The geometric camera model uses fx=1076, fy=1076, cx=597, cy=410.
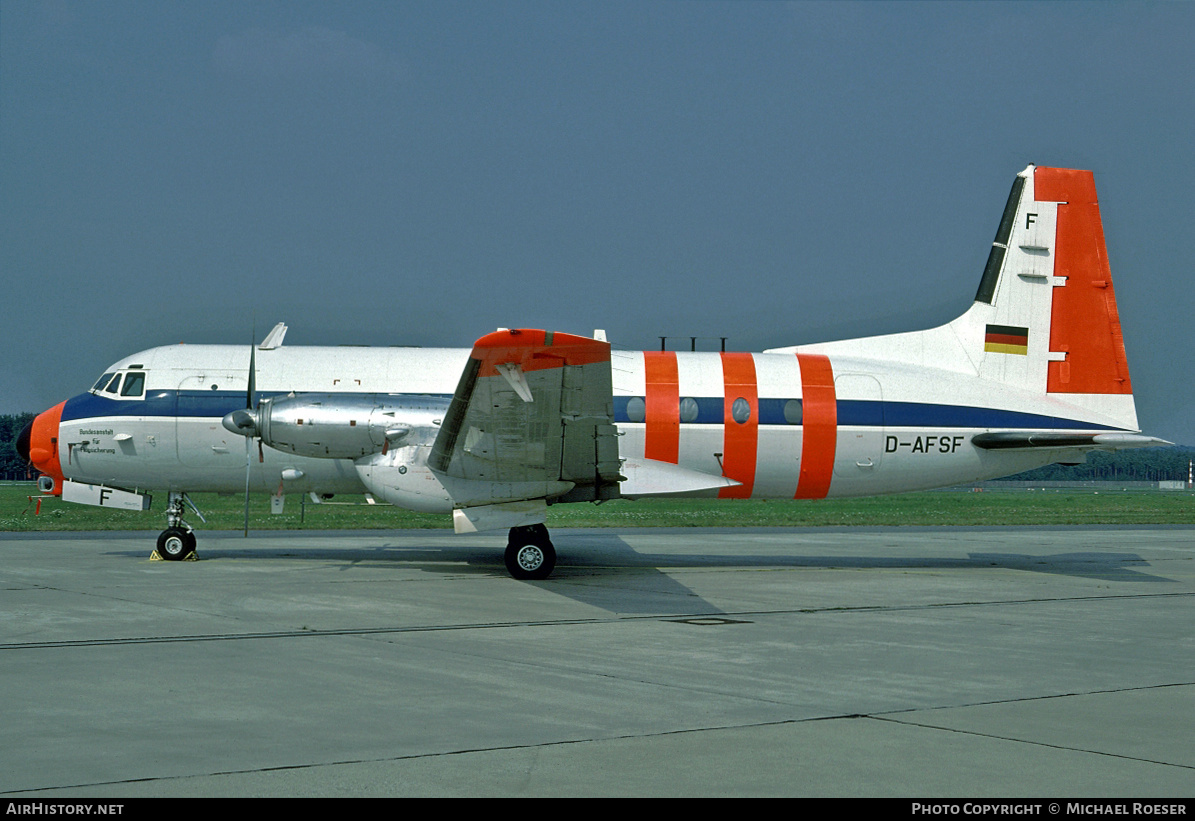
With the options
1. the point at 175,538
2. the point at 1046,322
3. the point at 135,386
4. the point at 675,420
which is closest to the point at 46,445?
the point at 135,386

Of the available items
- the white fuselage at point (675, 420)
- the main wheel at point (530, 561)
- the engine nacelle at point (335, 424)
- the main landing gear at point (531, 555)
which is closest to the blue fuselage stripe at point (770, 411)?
the white fuselage at point (675, 420)

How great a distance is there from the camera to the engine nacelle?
16.6m

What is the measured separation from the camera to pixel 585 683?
8.80m

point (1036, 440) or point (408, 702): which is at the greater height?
point (1036, 440)

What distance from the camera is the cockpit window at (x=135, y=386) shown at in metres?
19.0

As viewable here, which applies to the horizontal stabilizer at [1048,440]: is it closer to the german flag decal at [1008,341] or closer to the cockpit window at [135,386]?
the german flag decal at [1008,341]

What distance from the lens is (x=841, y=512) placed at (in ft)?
140

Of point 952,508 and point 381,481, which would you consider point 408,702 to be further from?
point 952,508

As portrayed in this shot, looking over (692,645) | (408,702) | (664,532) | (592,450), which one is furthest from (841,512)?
(408,702)

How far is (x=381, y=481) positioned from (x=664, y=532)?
13543 millimetres

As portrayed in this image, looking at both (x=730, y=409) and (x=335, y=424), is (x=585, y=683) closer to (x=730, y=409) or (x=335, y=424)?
(x=335, y=424)

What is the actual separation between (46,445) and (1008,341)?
17.5 m

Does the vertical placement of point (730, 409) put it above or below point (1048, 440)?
above

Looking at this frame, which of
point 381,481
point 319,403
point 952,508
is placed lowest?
point 952,508
